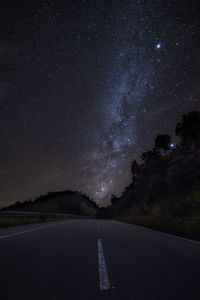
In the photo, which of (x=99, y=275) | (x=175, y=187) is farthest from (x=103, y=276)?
(x=175, y=187)

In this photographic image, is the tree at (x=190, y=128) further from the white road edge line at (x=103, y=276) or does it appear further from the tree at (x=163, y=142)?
the white road edge line at (x=103, y=276)

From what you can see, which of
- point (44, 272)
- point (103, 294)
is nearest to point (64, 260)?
point (44, 272)

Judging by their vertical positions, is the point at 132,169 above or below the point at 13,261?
above

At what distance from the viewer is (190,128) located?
136 ft

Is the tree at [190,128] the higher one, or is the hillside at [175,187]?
the tree at [190,128]

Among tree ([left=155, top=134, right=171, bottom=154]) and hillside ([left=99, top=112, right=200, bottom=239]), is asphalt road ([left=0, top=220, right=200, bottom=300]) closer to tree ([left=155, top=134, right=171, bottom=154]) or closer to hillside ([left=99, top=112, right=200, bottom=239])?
hillside ([left=99, top=112, right=200, bottom=239])

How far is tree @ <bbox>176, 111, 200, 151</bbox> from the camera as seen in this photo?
39.8 m

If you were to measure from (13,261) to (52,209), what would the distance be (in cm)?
2940

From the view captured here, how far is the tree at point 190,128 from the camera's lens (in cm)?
3978

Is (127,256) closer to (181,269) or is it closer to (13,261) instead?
(181,269)

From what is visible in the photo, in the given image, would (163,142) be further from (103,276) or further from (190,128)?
(103,276)

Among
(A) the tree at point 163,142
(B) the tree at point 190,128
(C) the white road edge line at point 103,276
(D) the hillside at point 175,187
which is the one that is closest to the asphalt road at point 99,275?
(C) the white road edge line at point 103,276

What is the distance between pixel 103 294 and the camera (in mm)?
2557

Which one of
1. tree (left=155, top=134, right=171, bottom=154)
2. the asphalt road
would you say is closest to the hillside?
tree (left=155, top=134, right=171, bottom=154)
